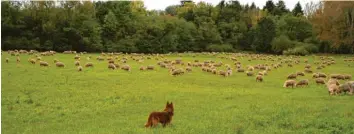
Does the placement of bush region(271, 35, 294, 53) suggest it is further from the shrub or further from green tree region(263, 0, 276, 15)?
green tree region(263, 0, 276, 15)

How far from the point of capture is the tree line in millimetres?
66562

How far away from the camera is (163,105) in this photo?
53.0ft

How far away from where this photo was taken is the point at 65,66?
31703mm

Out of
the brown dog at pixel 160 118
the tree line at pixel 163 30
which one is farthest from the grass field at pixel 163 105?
the tree line at pixel 163 30

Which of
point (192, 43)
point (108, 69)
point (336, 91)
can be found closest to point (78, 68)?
point (108, 69)

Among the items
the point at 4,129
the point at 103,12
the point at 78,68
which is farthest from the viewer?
the point at 103,12

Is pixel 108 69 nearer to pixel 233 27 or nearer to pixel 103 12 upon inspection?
pixel 103 12

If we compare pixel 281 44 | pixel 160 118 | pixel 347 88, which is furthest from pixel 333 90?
pixel 281 44

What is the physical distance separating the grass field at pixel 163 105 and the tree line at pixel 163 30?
4221 centimetres

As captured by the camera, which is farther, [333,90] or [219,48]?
[219,48]

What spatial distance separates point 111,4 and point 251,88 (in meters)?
64.1

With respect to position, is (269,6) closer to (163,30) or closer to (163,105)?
(163,30)

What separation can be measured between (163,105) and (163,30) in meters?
65.4

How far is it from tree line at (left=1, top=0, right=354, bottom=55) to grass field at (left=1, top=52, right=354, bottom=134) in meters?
42.2
